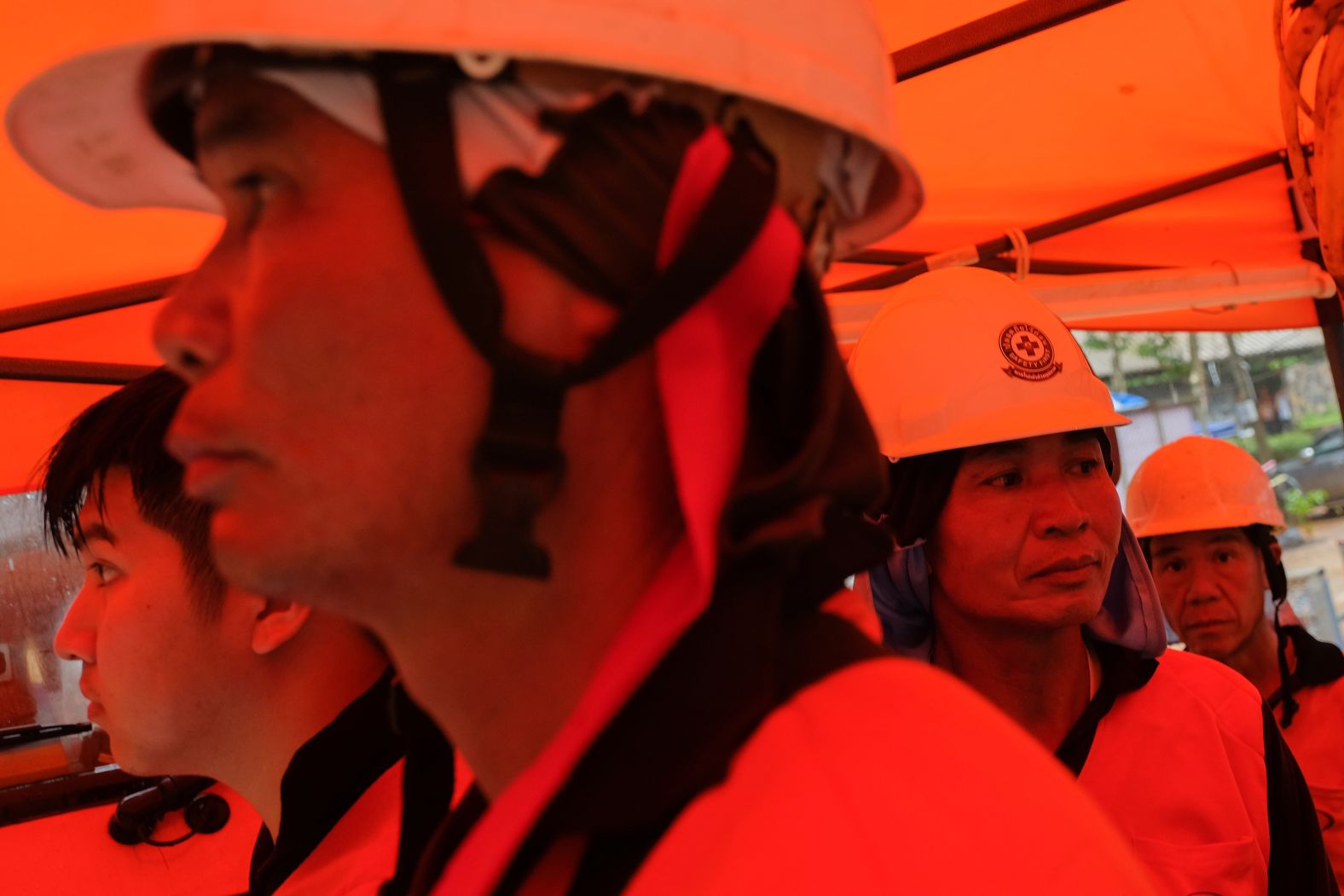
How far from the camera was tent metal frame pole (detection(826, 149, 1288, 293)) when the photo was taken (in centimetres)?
464

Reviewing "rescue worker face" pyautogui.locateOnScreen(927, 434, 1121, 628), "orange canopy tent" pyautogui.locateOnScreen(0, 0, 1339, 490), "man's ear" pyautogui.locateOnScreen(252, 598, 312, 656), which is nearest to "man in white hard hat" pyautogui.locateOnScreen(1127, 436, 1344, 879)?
"orange canopy tent" pyautogui.locateOnScreen(0, 0, 1339, 490)

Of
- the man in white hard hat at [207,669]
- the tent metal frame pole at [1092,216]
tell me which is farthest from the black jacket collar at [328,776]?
the tent metal frame pole at [1092,216]

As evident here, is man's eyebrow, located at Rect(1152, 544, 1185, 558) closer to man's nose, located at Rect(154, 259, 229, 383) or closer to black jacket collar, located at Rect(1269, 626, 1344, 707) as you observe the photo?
black jacket collar, located at Rect(1269, 626, 1344, 707)

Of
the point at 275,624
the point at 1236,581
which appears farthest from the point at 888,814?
the point at 1236,581

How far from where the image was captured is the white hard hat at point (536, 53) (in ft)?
2.85

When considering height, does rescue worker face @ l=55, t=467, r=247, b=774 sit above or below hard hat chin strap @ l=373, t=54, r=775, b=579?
below

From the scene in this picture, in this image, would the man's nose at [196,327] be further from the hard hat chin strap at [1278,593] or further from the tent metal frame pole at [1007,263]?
the hard hat chin strap at [1278,593]

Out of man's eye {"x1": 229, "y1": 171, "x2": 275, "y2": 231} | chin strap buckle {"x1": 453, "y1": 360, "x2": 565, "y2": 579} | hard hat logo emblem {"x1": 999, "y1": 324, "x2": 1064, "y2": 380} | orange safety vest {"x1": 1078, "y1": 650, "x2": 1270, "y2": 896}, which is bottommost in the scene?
orange safety vest {"x1": 1078, "y1": 650, "x2": 1270, "y2": 896}

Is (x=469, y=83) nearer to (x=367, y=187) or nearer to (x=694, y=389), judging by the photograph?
(x=367, y=187)

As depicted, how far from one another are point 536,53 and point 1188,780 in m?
1.98

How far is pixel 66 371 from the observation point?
3.92 m

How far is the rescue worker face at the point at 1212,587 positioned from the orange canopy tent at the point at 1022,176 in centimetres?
88

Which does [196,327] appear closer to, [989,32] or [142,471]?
[142,471]

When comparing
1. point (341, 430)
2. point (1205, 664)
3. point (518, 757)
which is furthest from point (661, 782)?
point (1205, 664)
